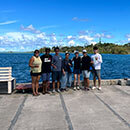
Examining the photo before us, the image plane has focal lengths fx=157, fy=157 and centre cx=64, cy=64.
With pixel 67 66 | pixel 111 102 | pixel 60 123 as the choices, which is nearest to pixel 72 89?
pixel 67 66

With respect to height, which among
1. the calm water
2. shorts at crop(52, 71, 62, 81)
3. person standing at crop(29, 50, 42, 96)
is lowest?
the calm water

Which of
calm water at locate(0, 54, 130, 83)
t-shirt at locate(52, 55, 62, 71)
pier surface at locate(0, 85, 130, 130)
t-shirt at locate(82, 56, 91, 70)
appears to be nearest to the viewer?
pier surface at locate(0, 85, 130, 130)

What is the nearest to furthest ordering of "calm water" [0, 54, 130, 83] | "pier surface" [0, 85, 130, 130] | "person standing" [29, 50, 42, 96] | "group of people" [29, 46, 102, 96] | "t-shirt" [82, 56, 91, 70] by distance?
"pier surface" [0, 85, 130, 130], "person standing" [29, 50, 42, 96], "group of people" [29, 46, 102, 96], "t-shirt" [82, 56, 91, 70], "calm water" [0, 54, 130, 83]

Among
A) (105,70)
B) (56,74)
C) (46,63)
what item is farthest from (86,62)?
(105,70)

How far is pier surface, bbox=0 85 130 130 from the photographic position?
13.2 ft

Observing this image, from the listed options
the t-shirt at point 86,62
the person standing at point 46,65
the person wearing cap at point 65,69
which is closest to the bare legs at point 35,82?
the person standing at point 46,65

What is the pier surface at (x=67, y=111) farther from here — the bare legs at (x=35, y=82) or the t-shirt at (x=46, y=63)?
the t-shirt at (x=46, y=63)

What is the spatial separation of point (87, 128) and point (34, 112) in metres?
1.83

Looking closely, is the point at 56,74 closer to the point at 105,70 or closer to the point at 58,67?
the point at 58,67

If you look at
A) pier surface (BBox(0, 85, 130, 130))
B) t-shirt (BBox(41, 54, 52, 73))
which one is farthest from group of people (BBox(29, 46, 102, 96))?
pier surface (BBox(0, 85, 130, 130))

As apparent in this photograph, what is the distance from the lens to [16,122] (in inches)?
165

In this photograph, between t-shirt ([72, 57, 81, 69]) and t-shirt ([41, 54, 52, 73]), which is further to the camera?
t-shirt ([72, 57, 81, 69])

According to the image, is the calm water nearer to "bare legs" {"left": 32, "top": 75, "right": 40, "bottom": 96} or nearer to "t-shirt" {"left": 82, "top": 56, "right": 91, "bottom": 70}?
"bare legs" {"left": 32, "top": 75, "right": 40, "bottom": 96}

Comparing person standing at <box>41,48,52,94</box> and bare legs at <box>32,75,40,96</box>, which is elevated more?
person standing at <box>41,48,52,94</box>
